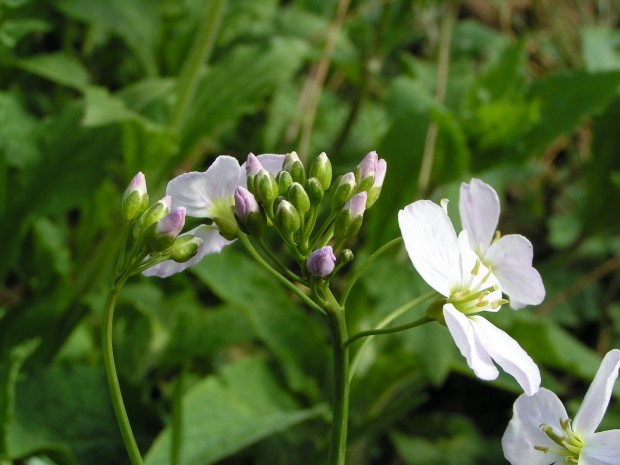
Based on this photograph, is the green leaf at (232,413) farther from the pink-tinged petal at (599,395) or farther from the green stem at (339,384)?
the pink-tinged petal at (599,395)

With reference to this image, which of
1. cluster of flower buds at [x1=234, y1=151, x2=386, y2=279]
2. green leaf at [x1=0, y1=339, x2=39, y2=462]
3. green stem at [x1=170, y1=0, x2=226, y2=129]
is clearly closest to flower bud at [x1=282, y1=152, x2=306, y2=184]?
cluster of flower buds at [x1=234, y1=151, x2=386, y2=279]

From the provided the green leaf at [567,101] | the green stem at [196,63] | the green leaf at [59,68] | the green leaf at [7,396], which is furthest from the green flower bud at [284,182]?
the green leaf at [567,101]

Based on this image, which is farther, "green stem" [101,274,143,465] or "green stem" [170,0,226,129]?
"green stem" [170,0,226,129]

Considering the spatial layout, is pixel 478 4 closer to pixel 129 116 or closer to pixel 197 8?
pixel 197 8

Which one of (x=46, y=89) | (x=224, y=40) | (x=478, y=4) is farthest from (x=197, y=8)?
(x=478, y=4)

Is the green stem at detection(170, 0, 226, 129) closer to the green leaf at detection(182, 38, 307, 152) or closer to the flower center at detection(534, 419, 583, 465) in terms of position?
the green leaf at detection(182, 38, 307, 152)
